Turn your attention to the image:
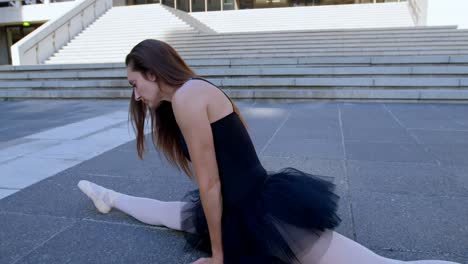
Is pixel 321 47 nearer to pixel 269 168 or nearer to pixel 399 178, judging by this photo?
pixel 269 168

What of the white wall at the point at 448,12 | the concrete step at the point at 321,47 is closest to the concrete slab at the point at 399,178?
the concrete step at the point at 321,47

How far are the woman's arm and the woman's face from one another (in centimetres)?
18

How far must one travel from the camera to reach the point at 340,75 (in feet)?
34.0

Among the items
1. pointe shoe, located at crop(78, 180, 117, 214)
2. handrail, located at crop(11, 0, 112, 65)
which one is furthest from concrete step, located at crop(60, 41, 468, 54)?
pointe shoe, located at crop(78, 180, 117, 214)

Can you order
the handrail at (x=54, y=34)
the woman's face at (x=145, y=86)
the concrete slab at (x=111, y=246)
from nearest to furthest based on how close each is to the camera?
the woman's face at (x=145, y=86) < the concrete slab at (x=111, y=246) < the handrail at (x=54, y=34)

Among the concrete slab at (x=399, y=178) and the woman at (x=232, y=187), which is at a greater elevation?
the woman at (x=232, y=187)

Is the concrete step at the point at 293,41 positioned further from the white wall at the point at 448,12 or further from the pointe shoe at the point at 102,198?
the pointe shoe at the point at 102,198

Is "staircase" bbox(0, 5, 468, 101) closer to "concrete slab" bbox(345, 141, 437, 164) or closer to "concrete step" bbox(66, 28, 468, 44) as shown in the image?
"concrete step" bbox(66, 28, 468, 44)

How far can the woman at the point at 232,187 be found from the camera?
5.98 feet

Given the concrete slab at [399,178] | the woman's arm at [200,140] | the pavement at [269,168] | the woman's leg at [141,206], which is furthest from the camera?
the concrete slab at [399,178]

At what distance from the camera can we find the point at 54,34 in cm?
1738

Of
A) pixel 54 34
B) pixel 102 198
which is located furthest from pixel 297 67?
pixel 54 34

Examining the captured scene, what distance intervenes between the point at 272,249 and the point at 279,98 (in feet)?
27.3

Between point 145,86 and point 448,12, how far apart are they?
17315 millimetres
